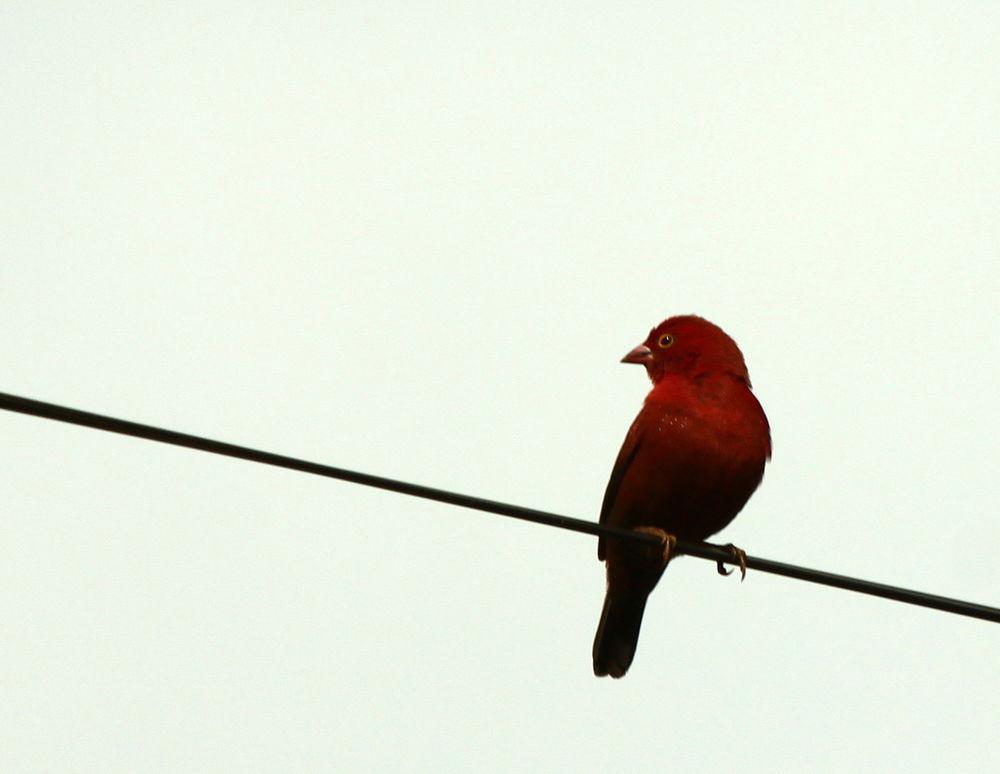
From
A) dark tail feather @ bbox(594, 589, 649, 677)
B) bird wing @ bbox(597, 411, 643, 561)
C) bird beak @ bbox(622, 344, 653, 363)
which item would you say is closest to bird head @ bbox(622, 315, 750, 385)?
bird beak @ bbox(622, 344, 653, 363)

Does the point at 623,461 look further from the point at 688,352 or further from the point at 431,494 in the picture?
the point at 431,494

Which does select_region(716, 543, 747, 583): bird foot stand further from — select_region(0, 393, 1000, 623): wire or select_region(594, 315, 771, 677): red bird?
select_region(0, 393, 1000, 623): wire

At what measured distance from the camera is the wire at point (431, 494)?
3742 mm

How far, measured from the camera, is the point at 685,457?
6.91 metres

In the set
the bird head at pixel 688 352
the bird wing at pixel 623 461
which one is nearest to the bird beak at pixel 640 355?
the bird head at pixel 688 352

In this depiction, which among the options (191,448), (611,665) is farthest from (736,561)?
(191,448)

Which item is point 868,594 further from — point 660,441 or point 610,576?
point 610,576

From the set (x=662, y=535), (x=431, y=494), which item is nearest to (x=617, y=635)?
(x=662, y=535)

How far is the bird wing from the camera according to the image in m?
7.17

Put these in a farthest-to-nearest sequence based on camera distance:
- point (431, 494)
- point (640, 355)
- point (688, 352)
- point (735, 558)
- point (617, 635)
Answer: point (640, 355), point (617, 635), point (688, 352), point (735, 558), point (431, 494)

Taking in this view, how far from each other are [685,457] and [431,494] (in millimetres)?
2708

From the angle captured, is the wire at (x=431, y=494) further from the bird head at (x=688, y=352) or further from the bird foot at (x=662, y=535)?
the bird head at (x=688, y=352)

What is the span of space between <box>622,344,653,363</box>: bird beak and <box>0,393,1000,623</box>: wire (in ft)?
8.98

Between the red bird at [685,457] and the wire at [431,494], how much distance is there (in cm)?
155
